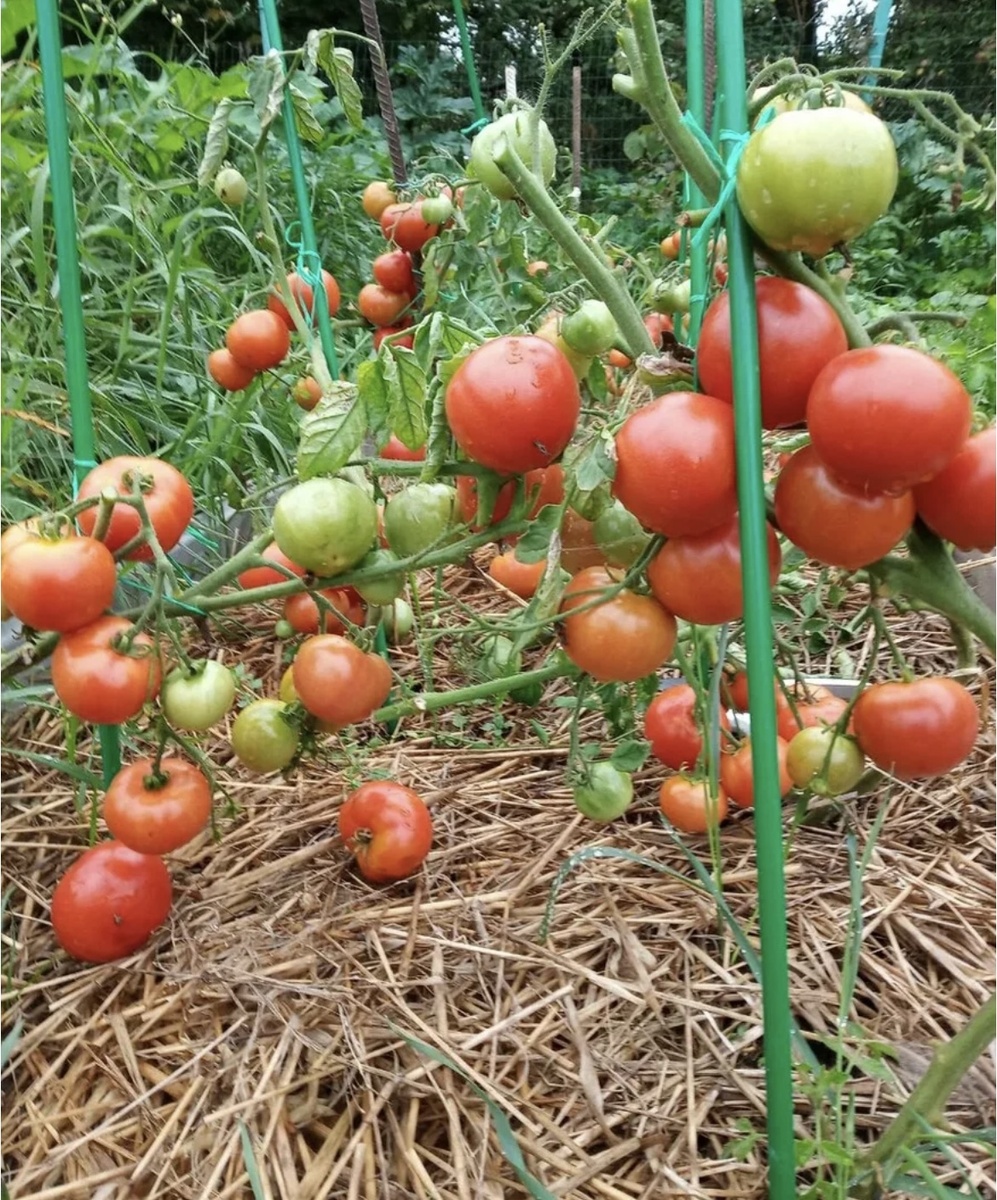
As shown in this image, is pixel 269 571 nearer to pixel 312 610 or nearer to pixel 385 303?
pixel 312 610

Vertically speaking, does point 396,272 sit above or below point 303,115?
below

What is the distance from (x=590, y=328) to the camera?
795 millimetres

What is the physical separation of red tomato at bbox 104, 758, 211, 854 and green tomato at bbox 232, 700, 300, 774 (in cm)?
6

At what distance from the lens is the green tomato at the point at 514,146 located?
790 mm

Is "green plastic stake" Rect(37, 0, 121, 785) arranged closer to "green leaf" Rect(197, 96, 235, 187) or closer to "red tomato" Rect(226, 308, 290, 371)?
"green leaf" Rect(197, 96, 235, 187)

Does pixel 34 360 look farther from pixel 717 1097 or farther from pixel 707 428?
pixel 717 1097

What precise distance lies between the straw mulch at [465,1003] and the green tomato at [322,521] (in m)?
0.45

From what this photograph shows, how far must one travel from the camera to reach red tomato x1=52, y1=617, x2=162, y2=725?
2.63ft

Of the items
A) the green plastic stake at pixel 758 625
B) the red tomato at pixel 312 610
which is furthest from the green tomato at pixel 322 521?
the green plastic stake at pixel 758 625

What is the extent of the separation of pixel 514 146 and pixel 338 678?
484 millimetres

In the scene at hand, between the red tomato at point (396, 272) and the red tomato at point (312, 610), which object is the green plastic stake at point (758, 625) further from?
the red tomato at point (396, 272)

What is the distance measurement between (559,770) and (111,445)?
1.02 meters

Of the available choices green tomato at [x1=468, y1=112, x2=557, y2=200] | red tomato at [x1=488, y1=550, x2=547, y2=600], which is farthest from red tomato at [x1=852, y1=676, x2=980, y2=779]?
green tomato at [x1=468, y1=112, x2=557, y2=200]

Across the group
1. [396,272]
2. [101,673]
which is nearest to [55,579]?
[101,673]
